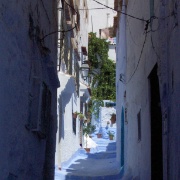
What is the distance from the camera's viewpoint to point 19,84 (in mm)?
6320

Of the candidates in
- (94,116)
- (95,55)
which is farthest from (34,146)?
(95,55)

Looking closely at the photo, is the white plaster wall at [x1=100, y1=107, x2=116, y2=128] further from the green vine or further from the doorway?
the doorway

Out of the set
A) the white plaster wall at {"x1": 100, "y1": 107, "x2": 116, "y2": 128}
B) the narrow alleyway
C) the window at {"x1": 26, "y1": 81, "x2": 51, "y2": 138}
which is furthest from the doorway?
the white plaster wall at {"x1": 100, "y1": 107, "x2": 116, "y2": 128}

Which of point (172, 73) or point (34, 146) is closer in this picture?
point (172, 73)

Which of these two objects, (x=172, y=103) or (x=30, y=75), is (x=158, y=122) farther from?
(x=30, y=75)

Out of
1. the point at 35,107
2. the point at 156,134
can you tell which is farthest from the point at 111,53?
the point at 35,107

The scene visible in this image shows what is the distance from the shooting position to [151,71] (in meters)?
8.99

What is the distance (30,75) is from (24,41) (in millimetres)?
628

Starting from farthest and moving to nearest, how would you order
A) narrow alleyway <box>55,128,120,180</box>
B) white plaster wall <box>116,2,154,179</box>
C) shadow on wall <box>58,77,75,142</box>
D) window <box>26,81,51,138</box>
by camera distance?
shadow on wall <box>58,77,75,142</box>
narrow alleyway <box>55,128,120,180</box>
white plaster wall <box>116,2,154,179</box>
window <box>26,81,51,138</box>

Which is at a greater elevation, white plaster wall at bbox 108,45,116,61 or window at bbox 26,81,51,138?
white plaster wall at bbox 108,45,116,61

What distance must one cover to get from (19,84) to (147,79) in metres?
3.71

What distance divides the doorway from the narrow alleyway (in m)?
5.42

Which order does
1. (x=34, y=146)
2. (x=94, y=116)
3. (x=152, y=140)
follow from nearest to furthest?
(x=34, y=146) → (x=152, y=140) → (x=94, y=116)

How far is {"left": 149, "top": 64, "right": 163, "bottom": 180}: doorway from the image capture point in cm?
871
